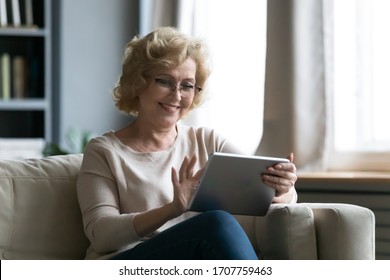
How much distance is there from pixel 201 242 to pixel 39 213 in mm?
A: 567

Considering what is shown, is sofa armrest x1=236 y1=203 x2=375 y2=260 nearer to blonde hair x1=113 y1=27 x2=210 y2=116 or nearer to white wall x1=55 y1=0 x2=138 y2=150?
blonde hair x1=113 y1=27 x2=210 y2=116

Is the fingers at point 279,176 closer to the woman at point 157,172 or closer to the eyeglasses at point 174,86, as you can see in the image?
the woman at point 157,172

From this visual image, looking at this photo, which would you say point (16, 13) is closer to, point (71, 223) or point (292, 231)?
point (71, 223)

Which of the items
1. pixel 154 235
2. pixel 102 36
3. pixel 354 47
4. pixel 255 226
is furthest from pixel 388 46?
pixel 102 36

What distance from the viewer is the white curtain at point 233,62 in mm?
3625

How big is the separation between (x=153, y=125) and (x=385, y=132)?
1267 millimetres

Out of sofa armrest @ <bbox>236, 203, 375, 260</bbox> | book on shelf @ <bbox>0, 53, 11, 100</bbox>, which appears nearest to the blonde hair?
sofa armrest @ <bbox>236, 203, 375, 260</bbox>

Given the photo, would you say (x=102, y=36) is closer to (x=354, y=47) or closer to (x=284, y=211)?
(x=354, y=47)

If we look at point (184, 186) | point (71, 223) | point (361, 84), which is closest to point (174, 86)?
point (184, 186)

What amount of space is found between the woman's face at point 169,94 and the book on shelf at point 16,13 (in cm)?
221

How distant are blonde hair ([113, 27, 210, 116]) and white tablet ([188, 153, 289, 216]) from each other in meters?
0.43

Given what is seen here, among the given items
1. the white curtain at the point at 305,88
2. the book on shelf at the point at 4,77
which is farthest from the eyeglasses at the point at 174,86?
the book on shelf at the point at 4,77

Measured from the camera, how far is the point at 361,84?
10.9ft

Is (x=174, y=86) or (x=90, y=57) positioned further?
(x=90, y=57)
